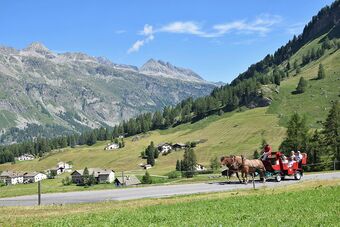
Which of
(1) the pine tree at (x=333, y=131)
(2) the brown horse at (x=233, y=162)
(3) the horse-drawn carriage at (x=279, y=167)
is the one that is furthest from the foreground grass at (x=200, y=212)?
(1) the pine tree at (x=333, y=131)

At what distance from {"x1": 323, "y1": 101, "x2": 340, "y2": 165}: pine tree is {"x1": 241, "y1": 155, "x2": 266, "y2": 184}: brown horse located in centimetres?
5054

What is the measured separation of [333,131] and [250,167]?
54040 mm

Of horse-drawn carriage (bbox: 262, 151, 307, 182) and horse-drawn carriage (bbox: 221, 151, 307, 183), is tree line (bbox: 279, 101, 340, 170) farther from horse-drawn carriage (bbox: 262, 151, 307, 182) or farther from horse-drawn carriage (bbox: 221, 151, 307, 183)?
horse-drawn carriage (bbox: 262, 151, 307, 182)

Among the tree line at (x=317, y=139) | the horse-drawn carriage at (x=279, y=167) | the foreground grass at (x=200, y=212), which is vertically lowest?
the foreground grass at (x=200, y=212)

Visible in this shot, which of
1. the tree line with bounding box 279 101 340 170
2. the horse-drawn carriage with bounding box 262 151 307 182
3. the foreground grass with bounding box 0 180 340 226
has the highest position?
the tree line with bounding box 279 101 340 170

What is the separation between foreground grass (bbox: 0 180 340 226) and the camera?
19.9m

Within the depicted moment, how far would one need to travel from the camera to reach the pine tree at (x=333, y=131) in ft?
289

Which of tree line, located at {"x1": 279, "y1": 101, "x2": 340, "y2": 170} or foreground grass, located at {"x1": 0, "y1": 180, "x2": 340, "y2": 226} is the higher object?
tree line, located at {"x1": 279, "y1": 101, "x2": 340, "y2": 170}

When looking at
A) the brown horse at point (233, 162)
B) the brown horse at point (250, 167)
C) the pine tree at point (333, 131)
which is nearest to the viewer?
the brown horse at point (250, 167)

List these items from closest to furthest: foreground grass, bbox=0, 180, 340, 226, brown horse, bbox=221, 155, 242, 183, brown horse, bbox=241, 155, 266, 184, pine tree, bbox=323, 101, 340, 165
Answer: foreground grass, bbox=0, 180, 340, 226
brown horse, bbox=241, 155, 266, 184
brown horse, bbox=221, 155, 242, 183
pine tree, bbox=323, 101, 340, 165

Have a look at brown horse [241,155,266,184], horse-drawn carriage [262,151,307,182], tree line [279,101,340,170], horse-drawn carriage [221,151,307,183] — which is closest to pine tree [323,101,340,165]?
tree line [279,101,340,170]

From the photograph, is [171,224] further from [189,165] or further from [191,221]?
[189,165]

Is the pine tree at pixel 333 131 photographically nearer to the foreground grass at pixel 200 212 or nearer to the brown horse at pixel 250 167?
the brown horse at pixel 250 167

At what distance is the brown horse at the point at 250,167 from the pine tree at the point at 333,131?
50542mm
